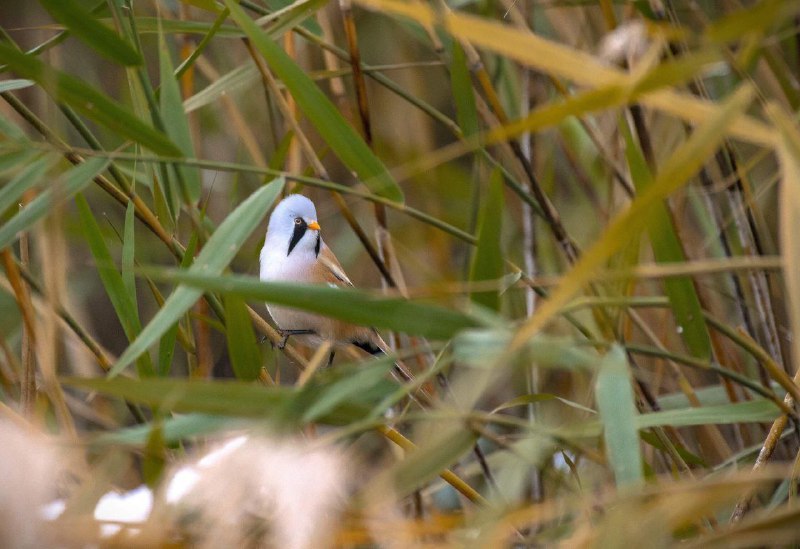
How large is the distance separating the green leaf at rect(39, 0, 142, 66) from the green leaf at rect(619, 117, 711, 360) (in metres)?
0.69

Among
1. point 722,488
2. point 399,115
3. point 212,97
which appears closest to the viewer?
point 722,488

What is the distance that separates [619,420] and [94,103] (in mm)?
732

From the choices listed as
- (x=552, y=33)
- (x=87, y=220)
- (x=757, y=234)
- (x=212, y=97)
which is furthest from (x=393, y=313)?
(x=552, y=33)

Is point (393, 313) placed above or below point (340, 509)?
above

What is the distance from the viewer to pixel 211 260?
1.17m

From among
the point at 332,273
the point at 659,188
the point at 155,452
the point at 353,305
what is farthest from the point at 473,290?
the point at 332,273

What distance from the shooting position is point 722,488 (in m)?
0.84

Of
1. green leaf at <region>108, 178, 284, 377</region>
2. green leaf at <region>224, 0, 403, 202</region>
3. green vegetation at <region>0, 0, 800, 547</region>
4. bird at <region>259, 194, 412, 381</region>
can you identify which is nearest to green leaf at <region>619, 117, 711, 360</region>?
green vegetation at <region>0, 0, 800, 547</region>

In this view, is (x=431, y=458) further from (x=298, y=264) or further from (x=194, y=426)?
(x=298, y=264)

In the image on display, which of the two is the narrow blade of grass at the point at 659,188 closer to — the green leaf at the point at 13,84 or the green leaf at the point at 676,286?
the green leaf at the point at 676,286

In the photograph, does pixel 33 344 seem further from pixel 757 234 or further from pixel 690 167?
pixel 757 234

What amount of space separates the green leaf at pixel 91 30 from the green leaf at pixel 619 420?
2.29 ft

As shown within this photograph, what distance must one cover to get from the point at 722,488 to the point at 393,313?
0.37 m

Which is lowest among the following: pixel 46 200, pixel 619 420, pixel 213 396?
pixel 619 420
